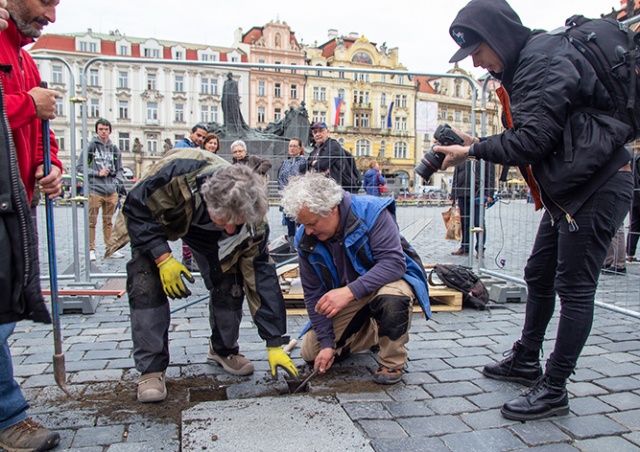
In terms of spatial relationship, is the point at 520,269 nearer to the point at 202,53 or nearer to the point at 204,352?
the point at 204,352

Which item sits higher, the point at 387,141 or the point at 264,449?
the point at 387,141

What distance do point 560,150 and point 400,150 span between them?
203 inches

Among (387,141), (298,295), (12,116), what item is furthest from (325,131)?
(12,116)

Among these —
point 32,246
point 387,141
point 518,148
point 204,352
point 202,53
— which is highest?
point 202,53

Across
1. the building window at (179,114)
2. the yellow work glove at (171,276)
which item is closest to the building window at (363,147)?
the building window at (179,114)

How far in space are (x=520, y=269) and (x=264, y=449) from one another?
18.1 ft

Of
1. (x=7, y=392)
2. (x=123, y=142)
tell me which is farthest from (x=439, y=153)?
(x=123, y=142)

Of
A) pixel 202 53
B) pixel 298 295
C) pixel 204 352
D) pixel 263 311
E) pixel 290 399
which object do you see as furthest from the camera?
pixel 202 53

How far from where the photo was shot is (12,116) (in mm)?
2234

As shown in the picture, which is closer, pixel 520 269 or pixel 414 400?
pixel 414 400

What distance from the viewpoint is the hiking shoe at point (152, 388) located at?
8.87ft

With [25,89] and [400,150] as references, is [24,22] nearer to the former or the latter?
[25,89]

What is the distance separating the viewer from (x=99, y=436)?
2354 mm

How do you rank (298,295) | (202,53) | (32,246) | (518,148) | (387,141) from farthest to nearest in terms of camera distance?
(202,53) → (387,141) → (298,295) → (518,148) → (32,246)
